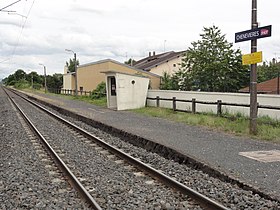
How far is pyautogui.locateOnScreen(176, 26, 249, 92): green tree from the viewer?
36750 mm

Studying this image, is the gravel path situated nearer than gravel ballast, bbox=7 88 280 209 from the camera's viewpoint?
No

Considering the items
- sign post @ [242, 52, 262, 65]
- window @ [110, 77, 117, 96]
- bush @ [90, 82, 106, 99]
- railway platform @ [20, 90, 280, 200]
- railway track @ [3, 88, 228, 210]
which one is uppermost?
sign post @ [242, 52, 262, 65]

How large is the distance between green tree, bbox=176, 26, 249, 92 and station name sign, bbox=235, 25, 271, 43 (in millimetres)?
25286

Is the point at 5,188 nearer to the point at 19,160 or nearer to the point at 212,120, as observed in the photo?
the point at 19,160

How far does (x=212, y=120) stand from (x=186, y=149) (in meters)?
5.69

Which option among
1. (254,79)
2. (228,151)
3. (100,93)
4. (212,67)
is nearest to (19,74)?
(100,93)

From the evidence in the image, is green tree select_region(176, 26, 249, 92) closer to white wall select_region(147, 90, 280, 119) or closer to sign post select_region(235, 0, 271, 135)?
white wall select_region(147, 90, 280, 119)

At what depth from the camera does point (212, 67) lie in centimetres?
3641

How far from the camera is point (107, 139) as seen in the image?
42.1 ft

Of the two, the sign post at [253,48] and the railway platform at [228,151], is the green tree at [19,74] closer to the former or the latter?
the railway platform at [228,151]

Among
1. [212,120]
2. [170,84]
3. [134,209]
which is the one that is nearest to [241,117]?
[212,120]

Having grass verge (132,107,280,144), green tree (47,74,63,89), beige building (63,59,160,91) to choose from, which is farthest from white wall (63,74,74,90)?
grass verge (132,107,280,144)

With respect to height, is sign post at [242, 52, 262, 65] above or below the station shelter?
above

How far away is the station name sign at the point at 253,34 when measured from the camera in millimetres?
10508
